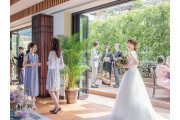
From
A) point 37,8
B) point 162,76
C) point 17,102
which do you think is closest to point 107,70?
point 162,76

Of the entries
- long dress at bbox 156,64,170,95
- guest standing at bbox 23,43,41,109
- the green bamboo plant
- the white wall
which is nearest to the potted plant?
the green bamboo plant

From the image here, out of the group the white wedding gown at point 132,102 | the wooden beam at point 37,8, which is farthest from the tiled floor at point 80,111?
the wooden beam at point 37,8

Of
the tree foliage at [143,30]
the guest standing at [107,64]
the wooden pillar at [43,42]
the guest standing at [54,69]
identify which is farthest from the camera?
the tree foliage at [143,30]

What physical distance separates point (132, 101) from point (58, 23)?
3.66m

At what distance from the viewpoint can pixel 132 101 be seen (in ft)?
11.3

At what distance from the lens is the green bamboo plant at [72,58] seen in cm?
501

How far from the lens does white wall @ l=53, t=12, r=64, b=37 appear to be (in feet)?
18.8

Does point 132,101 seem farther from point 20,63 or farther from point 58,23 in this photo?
point 20,63

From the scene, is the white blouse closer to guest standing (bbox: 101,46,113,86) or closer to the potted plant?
the potted plant

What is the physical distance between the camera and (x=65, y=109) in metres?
4.48

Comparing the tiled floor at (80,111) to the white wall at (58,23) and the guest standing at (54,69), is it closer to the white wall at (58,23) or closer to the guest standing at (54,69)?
the guest standing at (54,69)

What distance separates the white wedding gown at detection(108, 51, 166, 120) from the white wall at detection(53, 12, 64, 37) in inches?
114

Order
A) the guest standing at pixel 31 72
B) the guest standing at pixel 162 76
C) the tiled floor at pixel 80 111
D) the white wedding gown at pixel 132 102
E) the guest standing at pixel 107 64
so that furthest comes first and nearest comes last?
the guest standing at pixel 107 64 < the guest standing at pixel 162 76 < the guest standing at pixel 31 72 < the tiled floor at pixel 80 111 < the white wedding gown at pixel 132 102
